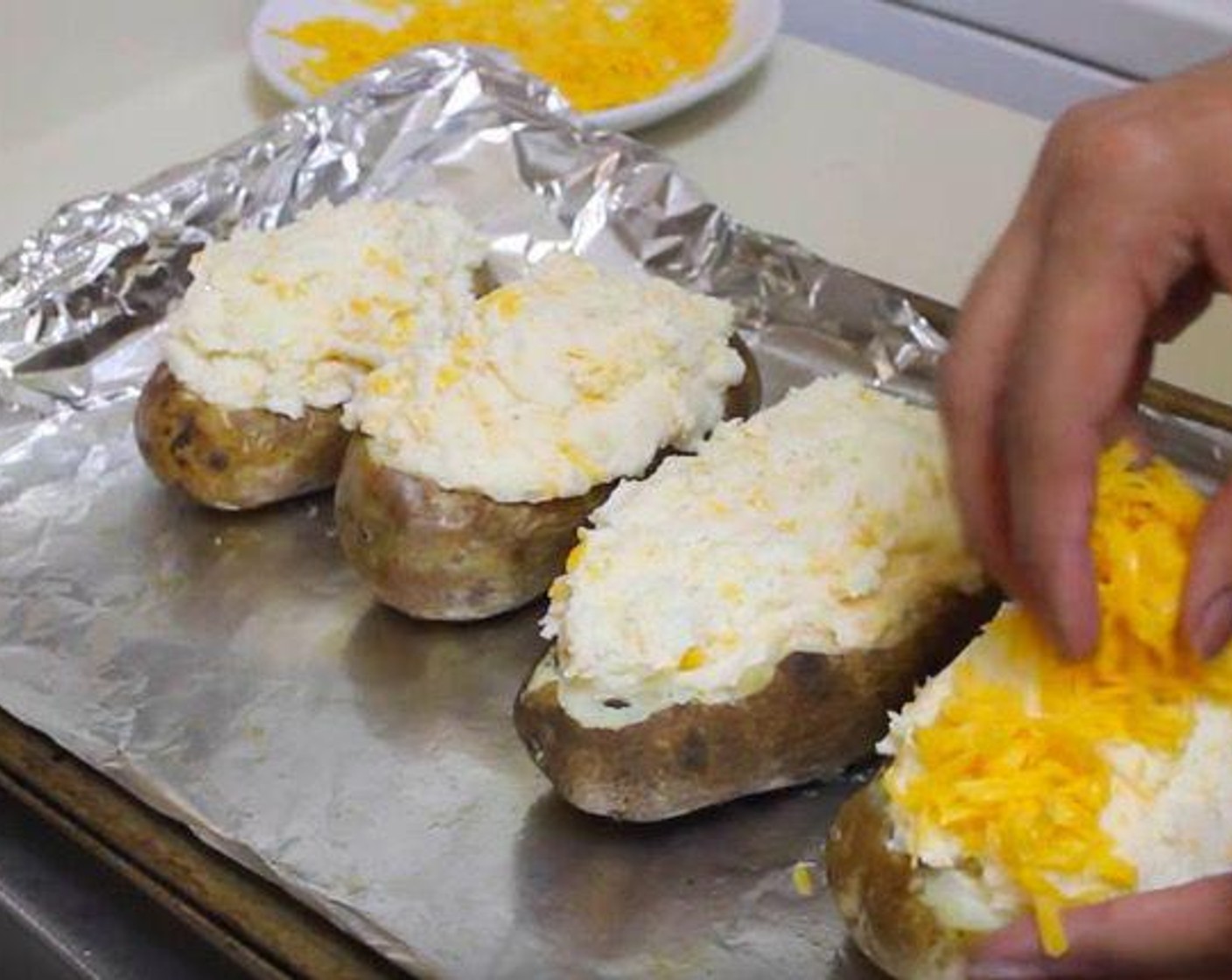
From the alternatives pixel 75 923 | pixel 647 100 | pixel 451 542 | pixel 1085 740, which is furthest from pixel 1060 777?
pixel 647 100

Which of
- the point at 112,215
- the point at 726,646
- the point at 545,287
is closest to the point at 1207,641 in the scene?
the point at 726,646

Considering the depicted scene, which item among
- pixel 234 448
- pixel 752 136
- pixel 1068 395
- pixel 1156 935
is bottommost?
pixel 752 136

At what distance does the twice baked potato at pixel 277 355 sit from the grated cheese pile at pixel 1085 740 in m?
0.52

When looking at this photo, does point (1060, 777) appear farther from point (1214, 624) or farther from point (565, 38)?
point (565, 38)

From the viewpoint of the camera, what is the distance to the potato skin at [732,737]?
107 cm

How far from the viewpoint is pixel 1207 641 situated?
873 mm

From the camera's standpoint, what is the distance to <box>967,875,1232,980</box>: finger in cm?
75

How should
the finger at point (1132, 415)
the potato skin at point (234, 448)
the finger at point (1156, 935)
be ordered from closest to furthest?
the finger at point (1156, 935) < the finger at point (1132, 415) < the potato skin at point (234, 448)

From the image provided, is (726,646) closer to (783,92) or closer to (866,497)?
(866,497)

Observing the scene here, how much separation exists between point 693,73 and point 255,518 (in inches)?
24.5

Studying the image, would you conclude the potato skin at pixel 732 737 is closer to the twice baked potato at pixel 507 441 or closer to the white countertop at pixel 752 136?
the twice baked potato at pixel 507 441

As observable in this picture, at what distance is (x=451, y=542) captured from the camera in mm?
1230

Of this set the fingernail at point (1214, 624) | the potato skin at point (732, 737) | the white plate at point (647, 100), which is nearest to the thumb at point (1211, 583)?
the fingernail at point (1214, 624)

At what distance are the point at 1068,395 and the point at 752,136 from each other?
0.98 m
